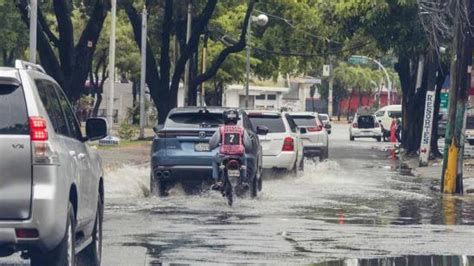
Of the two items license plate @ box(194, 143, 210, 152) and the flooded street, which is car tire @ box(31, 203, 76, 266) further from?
license plate @ box(194, 143, 210, 152)

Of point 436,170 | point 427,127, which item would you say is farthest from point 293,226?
point 427,127

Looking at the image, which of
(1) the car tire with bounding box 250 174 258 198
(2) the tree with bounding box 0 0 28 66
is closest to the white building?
(2) the tree with bounding box 0 0 28 66

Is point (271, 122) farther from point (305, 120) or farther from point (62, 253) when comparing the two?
point (62, 253)

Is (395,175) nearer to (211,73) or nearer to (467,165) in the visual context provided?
(467,165)

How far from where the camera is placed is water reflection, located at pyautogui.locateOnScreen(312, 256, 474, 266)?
13125 millimetres

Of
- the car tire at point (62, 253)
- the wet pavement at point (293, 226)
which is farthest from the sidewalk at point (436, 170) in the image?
the car tire at point (62, 253)

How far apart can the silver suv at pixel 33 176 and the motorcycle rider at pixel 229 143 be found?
973cm

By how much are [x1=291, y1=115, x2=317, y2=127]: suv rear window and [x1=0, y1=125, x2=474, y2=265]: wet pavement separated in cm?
1024

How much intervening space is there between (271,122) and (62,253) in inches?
711

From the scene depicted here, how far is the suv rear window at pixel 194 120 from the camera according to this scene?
21.7 meters

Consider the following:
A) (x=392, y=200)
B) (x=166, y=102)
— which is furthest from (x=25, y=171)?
(x=166, y=102)

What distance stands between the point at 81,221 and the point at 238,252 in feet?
10.4

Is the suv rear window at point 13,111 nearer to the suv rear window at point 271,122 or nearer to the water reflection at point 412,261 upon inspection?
the water reflection at point 412,261

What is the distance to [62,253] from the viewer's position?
9.95m
